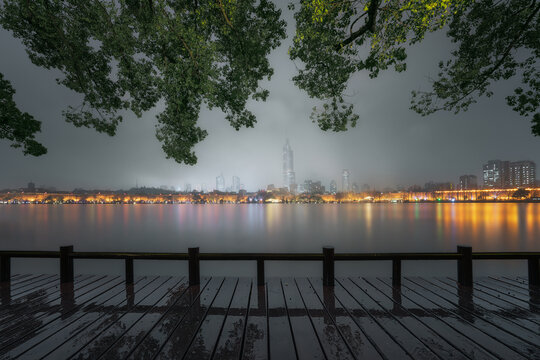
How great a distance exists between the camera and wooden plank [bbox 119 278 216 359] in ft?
12.5

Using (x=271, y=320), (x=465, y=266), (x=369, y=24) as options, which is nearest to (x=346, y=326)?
(x=271, y=320)

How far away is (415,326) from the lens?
4.48 m

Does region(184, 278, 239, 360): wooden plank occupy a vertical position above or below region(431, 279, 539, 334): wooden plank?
above

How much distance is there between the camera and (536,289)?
20.4 feet

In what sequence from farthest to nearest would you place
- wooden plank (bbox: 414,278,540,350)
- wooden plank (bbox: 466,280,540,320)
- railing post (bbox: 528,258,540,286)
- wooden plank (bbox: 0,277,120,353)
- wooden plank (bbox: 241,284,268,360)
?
railing post (bbox: 528,258,540,286)
wooden plank (bbox: 466,280,540,320)
wooden plank (bbox: 414,278,540,350)
wooden plank (bbox: 0,277,120,353)
wooden plank (bbox: 241,284,268,360)

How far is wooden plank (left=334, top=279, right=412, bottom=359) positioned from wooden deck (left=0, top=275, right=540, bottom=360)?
0.7 inches

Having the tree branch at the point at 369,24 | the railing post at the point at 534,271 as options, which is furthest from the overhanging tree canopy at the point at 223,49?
the railing post at the point at 534,271

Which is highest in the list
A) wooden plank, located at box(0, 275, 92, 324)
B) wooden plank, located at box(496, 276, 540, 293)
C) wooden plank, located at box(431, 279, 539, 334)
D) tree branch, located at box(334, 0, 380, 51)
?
tree branch, located at box(334, 0, 380, 51)

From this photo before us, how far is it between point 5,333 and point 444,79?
12.6 meters

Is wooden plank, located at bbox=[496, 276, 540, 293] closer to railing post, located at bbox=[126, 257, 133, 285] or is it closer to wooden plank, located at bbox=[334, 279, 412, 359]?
wooden plank, located at bbox=[334, 279, 412, 359]

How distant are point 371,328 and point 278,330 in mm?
1553

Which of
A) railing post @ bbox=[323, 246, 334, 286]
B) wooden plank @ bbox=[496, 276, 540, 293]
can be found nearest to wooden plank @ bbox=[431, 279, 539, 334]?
wooden plank @ bbox=[496, 276, 540, 293]

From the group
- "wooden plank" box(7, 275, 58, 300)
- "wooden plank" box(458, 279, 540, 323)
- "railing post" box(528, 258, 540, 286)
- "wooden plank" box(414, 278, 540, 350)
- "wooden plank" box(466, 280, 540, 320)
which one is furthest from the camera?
"railing post" box(528, 258, 540, 286)

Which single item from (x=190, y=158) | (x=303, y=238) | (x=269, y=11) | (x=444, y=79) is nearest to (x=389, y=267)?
(x=444, y=79)
